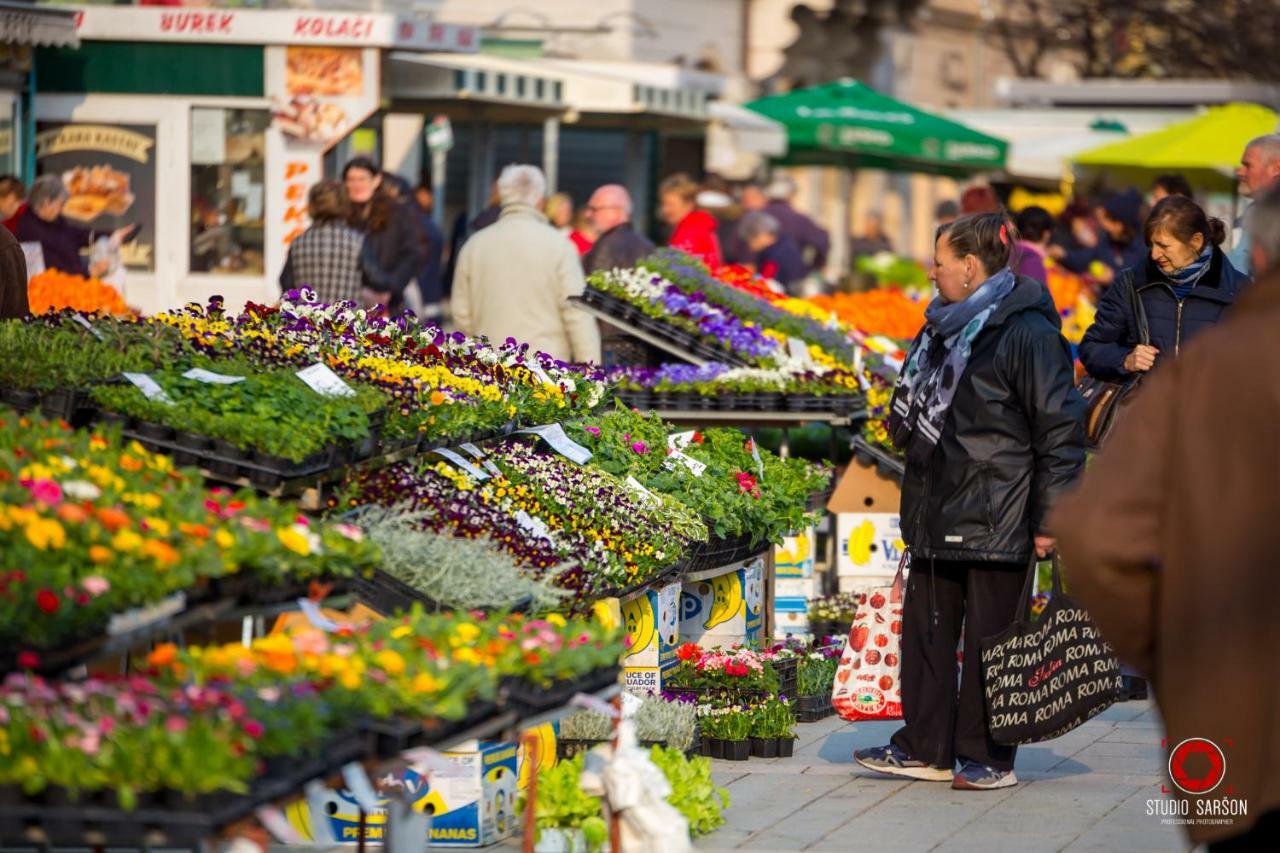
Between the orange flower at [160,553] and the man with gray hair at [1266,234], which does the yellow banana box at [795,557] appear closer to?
the orange flower at [160,553]

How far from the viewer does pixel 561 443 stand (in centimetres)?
787

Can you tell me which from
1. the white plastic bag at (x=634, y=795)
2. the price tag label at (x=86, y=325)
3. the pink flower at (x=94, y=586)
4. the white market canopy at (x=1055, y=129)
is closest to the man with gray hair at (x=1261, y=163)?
the white plastic bag at (x=634, y=795)

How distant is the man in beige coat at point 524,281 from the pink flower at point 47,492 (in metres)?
6.40

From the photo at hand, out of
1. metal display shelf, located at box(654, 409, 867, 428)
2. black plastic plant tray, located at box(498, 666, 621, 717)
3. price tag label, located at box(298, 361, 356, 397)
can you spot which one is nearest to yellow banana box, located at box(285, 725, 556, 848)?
black plastic plant tray, located at box(498, 666, 621, 717)

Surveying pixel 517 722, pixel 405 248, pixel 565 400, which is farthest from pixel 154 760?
pixel 405 248

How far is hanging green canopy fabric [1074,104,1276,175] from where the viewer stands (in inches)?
760

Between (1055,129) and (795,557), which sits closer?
(795,557)

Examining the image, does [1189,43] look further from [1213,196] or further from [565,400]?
[565,400]

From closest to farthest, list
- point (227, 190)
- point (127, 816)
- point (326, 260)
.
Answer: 1. point (127, 816)
2. point (326, 260)
3. point (227, 190)

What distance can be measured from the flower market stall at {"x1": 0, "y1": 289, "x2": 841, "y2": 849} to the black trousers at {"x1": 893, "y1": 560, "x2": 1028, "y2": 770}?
30.7 inches

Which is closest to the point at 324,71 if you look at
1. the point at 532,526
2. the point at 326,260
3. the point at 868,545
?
the point at 326,260

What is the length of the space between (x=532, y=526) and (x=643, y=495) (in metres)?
0.96

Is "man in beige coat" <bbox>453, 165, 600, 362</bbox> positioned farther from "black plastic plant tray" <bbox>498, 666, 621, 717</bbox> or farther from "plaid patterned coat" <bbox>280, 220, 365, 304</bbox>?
"black plastic plant tray" <bbox>498, 666, 621, 717</bbox>

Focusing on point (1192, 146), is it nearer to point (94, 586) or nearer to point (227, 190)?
point (227, 190)
